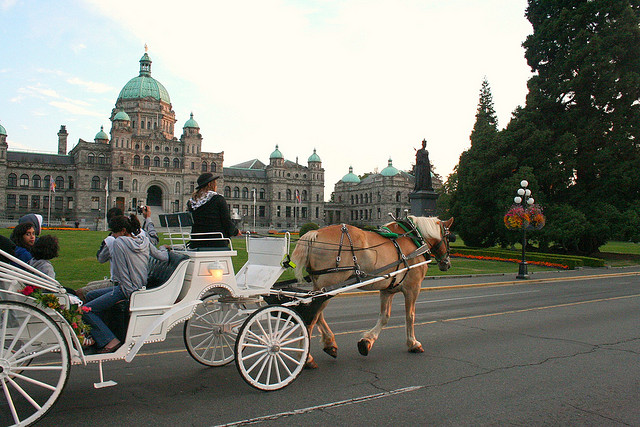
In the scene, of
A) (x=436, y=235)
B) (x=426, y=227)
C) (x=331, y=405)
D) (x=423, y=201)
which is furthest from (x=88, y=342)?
(x=423, y=201)

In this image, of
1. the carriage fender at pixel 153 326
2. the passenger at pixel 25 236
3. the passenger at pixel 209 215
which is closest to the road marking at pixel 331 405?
the carriage fender at pixel 153 326

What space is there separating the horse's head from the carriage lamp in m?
3.30

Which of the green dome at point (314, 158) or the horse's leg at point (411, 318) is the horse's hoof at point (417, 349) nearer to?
the horse's leg at point (411, 318)

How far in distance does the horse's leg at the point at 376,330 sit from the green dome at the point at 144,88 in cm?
8946

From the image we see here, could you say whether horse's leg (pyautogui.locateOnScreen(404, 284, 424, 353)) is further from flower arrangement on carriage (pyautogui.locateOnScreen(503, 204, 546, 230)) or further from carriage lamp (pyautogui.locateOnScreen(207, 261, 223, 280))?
flower arrangement on carriage (pyautogui.locateOnScreen(503, 204, 546, 230))

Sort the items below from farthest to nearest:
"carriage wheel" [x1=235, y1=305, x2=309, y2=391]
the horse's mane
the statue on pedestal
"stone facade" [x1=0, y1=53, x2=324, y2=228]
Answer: "stone facade" [x1=0, y1=53, x2=324, y2=228], the statue on pedestal, the horse's mane, "carriage wheel" [x1=235, y1=305, x2=309, y2=391]

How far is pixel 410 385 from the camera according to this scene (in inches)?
216

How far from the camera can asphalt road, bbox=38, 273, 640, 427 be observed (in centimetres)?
452

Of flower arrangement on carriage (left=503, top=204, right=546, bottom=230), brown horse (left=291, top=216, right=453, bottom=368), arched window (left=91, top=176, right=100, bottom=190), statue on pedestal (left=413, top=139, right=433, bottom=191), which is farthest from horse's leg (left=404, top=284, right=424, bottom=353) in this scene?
arched window (left=91, top=176, right=100, bottom=190)

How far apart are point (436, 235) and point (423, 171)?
21.7 metres

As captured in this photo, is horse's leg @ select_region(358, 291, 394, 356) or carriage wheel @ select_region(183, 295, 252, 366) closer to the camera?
carriage wheel @ select_region(183, 295, 252, 366)

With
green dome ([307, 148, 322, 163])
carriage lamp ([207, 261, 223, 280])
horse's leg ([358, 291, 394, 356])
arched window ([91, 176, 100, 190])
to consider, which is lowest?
horse's leg ([358, 291, 394, 356])

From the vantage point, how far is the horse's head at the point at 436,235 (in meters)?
7.53

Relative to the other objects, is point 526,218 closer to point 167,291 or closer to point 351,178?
point 167,291
